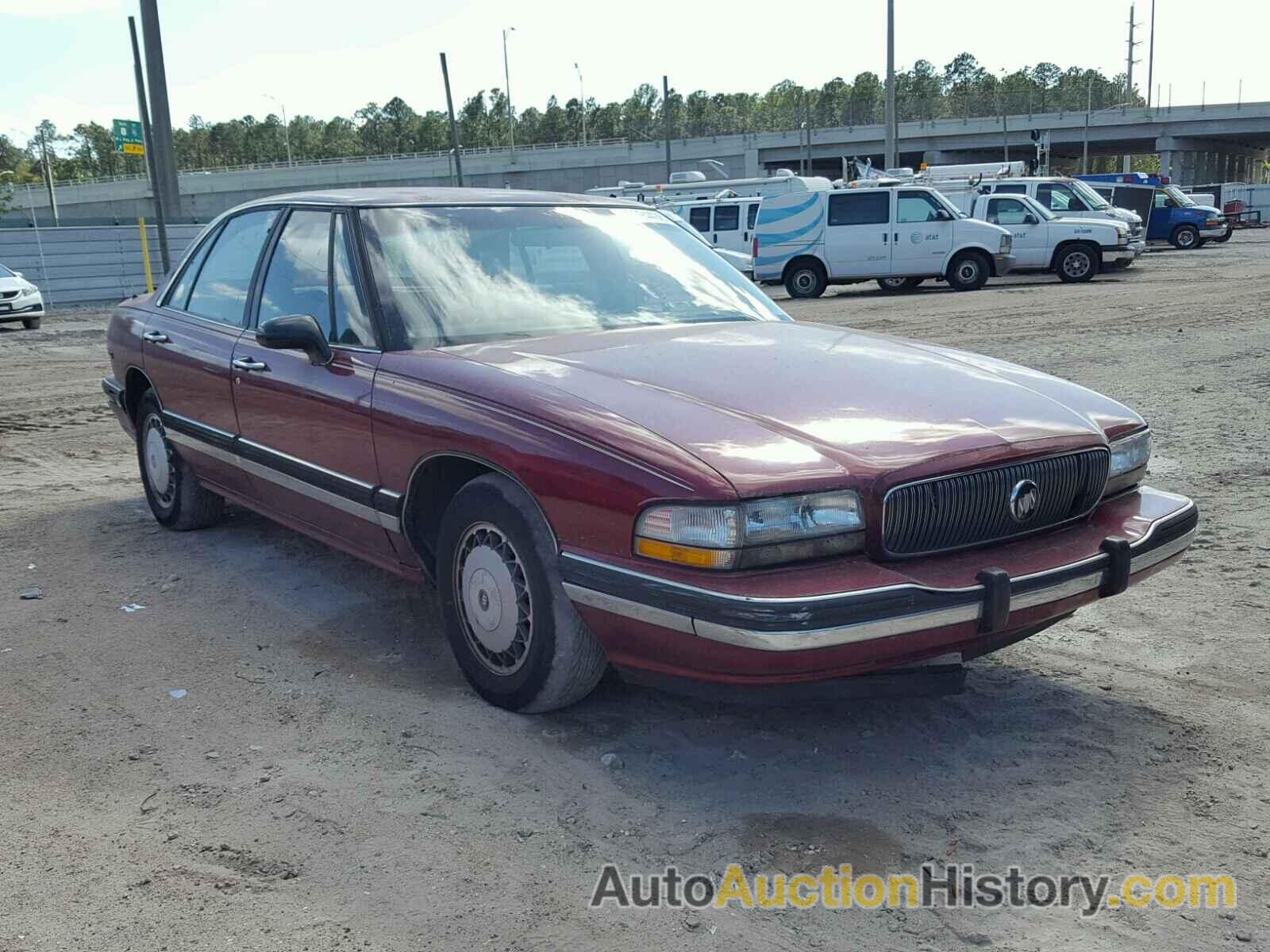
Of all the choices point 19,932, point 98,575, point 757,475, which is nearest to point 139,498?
point 98,575

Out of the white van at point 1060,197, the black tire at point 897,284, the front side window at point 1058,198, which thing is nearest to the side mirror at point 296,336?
the black tire at point 897,284

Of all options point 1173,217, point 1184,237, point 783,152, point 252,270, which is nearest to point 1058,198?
point 1173,217

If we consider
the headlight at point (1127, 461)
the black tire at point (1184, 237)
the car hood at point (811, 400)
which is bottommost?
the black tire at point (1184, 237)

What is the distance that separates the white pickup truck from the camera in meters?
21.8

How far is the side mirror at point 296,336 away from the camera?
13.1 feet

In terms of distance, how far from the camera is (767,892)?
263 centimetres

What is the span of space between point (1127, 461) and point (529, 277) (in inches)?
84.9

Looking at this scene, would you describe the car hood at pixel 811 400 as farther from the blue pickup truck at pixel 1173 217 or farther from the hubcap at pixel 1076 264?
the blue pickup truck at pixel 1173 217

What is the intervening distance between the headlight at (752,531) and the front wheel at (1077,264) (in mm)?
21029

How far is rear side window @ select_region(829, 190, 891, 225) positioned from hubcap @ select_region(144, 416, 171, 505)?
694 inches

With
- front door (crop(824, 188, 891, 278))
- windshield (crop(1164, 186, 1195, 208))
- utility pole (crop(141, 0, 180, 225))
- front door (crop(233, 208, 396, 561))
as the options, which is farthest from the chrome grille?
windshield (crop(1164, 186, 1195, 208))

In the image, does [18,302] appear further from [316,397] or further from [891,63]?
[891,63]

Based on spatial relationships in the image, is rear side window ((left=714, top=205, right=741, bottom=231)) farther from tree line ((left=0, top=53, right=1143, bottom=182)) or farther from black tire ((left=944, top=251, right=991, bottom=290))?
tree line ((left=0, top=53, right=1143, bottom=182))

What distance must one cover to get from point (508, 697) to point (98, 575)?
264 centimetres
